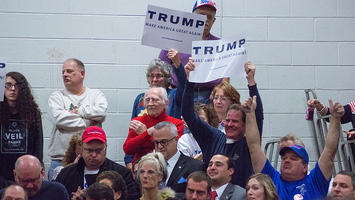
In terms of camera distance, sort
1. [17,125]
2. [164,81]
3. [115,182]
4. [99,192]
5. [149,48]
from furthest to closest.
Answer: [149,48], [164,81], [17,125], [115,182], [99,192]

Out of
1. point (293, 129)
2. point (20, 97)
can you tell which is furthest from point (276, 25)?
point (20, 97)

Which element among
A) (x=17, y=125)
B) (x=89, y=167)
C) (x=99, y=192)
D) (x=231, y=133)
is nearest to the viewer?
(x=99, y=192)

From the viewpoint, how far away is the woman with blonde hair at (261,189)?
5.38 metres

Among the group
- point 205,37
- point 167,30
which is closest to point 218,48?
point 167,30

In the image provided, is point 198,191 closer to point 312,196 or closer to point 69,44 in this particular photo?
point 312,196

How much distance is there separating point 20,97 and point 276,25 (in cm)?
332

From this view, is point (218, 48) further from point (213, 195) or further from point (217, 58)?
point (213, 195)

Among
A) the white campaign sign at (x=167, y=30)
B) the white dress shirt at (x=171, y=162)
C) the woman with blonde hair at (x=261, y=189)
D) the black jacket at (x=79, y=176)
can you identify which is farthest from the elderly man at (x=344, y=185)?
the white campaign sign at (x=167, y=30)

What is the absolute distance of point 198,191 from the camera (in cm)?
555

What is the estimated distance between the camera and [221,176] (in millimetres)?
5812

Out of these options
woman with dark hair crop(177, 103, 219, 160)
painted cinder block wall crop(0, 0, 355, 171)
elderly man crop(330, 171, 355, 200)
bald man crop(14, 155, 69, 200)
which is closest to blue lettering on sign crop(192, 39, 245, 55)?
woman with dark hair crop(177, 103, 219, 160)

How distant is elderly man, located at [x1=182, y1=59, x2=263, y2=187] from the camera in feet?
19.8

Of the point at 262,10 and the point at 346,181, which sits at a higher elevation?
the point at 262,10

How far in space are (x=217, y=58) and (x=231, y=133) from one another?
2.22 ft
